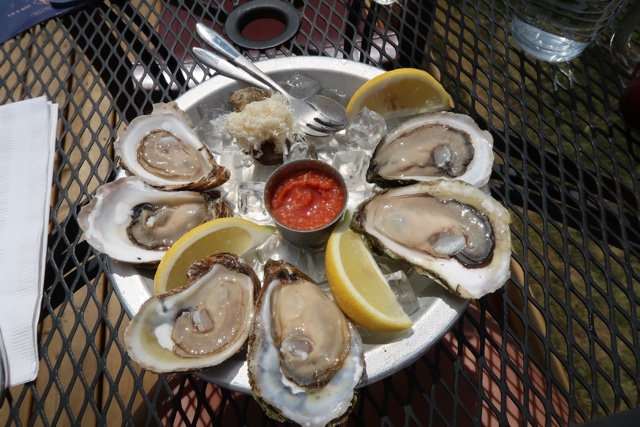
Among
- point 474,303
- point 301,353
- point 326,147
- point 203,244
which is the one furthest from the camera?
point 326,147

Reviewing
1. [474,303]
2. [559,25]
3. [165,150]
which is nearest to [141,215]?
[165,150]

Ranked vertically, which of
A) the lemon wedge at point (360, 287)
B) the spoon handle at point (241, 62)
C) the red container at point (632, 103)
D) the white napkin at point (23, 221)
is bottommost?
the white napkin at point (23, 221)

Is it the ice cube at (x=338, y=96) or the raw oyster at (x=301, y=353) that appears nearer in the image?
the raw oyster at (x=301, y=353)

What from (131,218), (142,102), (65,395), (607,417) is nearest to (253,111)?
(131,218)

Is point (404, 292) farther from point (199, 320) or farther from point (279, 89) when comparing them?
point (279, 89)

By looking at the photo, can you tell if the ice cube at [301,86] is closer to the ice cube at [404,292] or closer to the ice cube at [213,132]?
the ice cube at [213,132]

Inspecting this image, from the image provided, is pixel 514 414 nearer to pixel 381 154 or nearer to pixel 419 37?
pixel 381 154

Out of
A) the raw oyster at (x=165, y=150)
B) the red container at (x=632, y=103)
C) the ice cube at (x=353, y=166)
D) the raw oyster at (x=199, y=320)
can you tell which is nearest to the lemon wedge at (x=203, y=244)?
the raw oyster at (x=199, y=320)

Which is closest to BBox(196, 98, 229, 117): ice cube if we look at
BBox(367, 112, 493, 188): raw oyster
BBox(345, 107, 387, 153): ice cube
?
BBox(345, 107, 387, 153): ice cube
